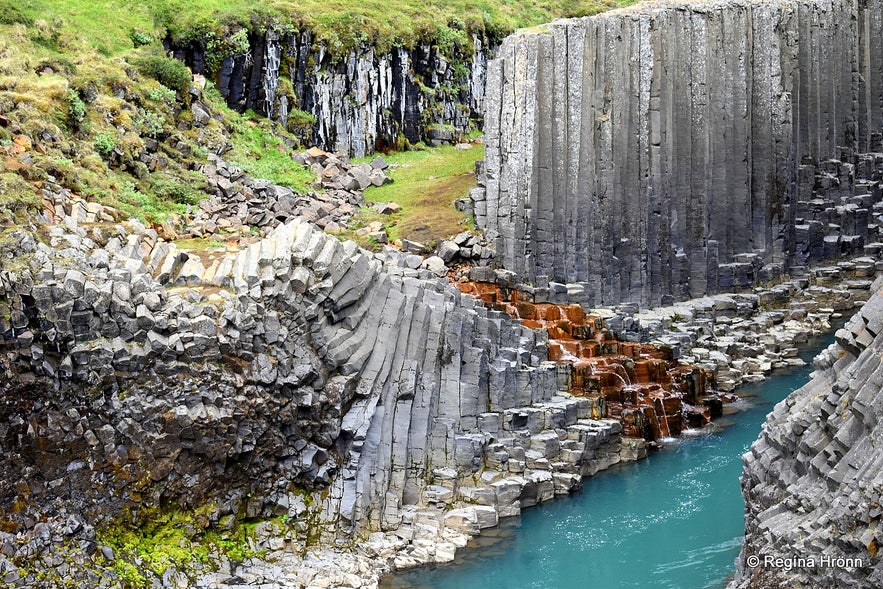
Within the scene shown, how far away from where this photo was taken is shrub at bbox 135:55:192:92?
4119 cm

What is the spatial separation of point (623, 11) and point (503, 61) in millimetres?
5887

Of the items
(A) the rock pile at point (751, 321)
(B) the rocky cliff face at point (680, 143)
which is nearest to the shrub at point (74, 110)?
(B) the rocky cliff face at point (680, 143)

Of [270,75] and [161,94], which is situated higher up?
[270,75]

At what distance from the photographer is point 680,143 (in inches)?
1647

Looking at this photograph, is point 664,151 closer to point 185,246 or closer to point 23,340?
point 185,246

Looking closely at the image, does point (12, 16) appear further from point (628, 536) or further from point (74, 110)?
point (628, 536)

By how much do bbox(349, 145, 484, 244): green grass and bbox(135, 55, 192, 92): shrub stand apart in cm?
692

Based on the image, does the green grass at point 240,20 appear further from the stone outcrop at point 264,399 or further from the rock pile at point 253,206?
the stone outcrop at point 264,399

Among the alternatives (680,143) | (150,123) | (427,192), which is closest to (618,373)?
(680,143)

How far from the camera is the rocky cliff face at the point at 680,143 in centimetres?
3853

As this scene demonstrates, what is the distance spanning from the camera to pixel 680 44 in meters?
41.8

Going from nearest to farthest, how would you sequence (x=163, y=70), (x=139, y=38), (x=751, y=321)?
(x=163, y=70) < (x=751, y=321) < (x=139, y=38)

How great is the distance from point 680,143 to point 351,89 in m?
12.5

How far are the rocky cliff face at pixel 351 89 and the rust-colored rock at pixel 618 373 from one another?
12693 millimetres
